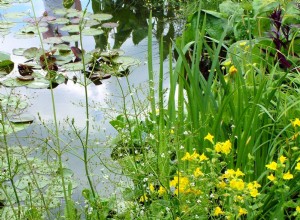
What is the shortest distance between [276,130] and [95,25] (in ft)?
11.5

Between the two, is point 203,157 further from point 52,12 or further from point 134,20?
point 52,12

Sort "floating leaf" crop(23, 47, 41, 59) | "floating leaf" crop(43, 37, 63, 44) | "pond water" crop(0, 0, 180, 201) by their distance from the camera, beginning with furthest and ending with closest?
"floating leaf" crop(43, 37, 63, 44)
"floating leaf" crop(23, 47, 41, 59)
"pond water" crop(0, 0, 180, 201)

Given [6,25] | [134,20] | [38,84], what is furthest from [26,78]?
[134,20]

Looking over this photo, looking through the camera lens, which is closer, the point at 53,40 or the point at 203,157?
the point at 203,157

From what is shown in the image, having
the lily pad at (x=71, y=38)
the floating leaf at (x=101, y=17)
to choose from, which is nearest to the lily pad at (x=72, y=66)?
the lily pad at (x=71, y=38)

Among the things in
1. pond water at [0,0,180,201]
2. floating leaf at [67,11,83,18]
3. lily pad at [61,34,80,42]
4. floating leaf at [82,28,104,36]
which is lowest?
pond water at [0,0,180,201]

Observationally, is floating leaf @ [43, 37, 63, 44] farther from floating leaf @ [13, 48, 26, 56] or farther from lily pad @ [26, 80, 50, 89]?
lily pad @ [26, 80, 50, 89]

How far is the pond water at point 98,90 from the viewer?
3.42m

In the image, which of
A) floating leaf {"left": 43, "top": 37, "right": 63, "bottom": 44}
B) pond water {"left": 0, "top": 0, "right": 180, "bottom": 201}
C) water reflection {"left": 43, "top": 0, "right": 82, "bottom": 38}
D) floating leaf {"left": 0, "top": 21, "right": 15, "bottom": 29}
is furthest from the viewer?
floating leaf {"left": 0, "top": 21, "right": 15, "bottom": 29}

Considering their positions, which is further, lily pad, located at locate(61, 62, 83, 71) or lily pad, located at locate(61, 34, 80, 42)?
lily pad, located at locate(61, 34, 80, 42)

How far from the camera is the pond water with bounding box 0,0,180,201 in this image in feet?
11.2

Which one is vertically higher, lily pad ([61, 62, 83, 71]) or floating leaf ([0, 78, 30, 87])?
lily pad ([61, 62, 83, 71])

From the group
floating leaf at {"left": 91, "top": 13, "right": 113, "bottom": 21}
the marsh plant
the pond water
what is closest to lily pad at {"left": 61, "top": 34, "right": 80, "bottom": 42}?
the pond water

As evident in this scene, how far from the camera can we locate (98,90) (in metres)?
4.45
